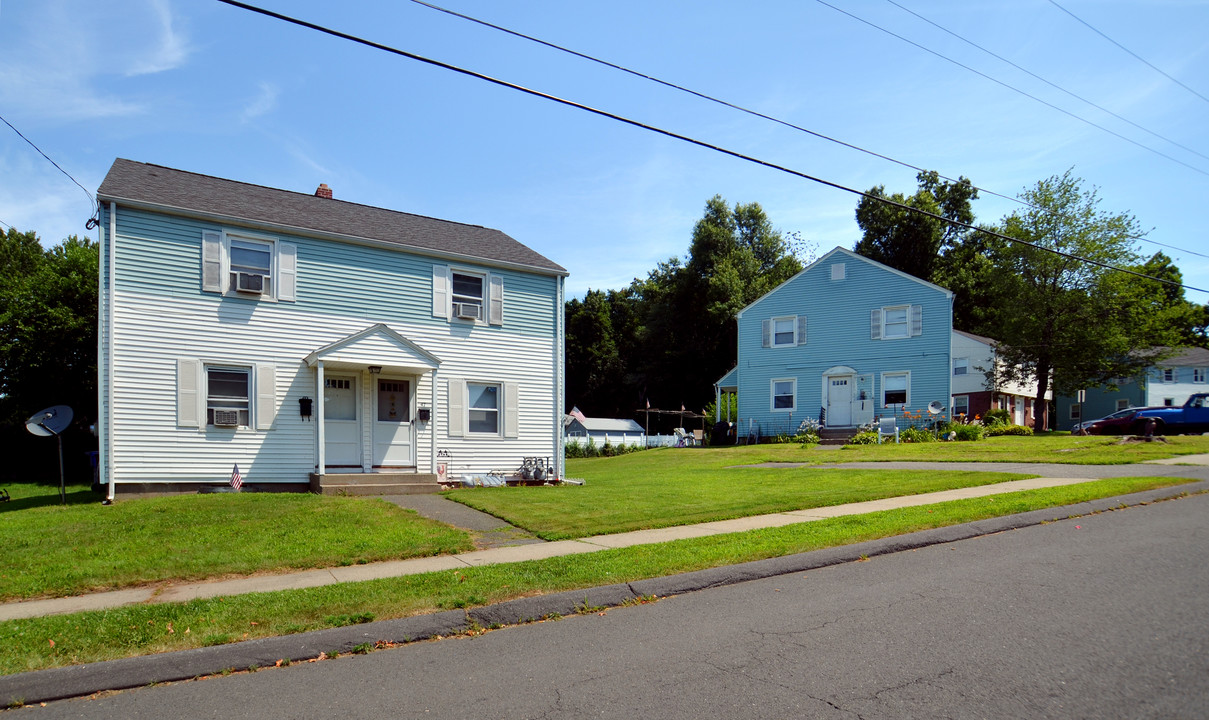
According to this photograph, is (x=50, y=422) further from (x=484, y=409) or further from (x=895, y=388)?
(x=895, y=388)

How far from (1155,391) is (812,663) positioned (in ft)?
171

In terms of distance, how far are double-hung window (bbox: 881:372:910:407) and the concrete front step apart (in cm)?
2040

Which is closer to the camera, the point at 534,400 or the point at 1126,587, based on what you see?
the point at 1126,587

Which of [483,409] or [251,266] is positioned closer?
[251,266]

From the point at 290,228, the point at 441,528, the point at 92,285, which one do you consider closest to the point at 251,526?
the point at 441,528

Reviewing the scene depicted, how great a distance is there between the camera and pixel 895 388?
30234 mm

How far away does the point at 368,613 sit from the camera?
6359 mm

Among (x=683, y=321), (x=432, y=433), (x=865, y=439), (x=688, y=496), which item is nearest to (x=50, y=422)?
(x=432, y=433)

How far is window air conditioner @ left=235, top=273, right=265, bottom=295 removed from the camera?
1583 centimetres

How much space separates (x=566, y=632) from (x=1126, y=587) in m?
4.86

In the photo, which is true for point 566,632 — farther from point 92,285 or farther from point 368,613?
point 92,285

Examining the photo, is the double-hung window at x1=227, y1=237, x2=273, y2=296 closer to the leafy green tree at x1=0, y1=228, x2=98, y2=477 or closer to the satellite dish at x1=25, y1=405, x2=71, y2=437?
the satellite dish at x1=25, y1=405, x2=71, y2=437

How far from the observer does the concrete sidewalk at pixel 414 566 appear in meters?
7.09

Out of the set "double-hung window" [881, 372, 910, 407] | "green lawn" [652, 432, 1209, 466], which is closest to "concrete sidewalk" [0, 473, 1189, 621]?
"green lawn" [652, 432, 1209, 466]
